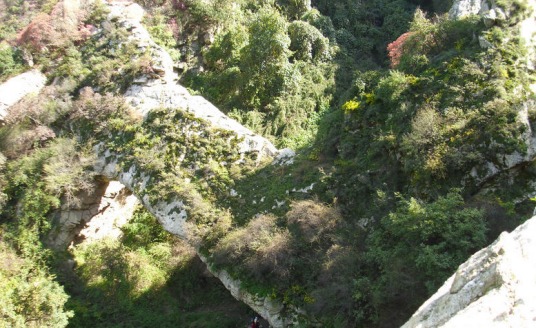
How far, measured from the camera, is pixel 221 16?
2059 centimetres

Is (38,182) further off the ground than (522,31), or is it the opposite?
(522,31)

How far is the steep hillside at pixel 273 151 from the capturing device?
8.18 metres

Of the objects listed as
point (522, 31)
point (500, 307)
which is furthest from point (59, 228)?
point (522, 31)

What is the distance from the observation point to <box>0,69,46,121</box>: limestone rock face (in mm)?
17375

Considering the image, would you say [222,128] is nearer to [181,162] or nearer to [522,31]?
[181,162]

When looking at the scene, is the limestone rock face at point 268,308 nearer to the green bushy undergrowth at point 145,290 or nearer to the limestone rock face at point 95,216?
the green bushy undergrowth at point 145,290

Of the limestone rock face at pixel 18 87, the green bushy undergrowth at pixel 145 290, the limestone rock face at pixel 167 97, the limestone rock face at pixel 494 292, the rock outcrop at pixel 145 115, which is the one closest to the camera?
the limestone rock face at pixel 494 292

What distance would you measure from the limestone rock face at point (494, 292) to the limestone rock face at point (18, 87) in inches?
802

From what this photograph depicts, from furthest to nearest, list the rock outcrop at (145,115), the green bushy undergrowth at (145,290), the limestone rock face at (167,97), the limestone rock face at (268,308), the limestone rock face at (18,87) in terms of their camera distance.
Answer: the limestone rock face at (18,87) → the limestone rock face at (167,97) → the green bushy undergrowth at (145,290) → the rock outcrop at (145,115) → the limestone rock face at (268,308)

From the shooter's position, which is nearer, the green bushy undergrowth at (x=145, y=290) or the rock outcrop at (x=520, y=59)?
the rock outcrop at (x=520, y=59)

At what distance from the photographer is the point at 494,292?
Answer: 424cm

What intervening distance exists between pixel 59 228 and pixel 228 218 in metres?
8.63

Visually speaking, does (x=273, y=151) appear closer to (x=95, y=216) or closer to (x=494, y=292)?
(x=95, y=216)

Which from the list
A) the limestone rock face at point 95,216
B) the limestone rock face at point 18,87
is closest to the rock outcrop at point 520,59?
the limestone rock face at point 95,216
